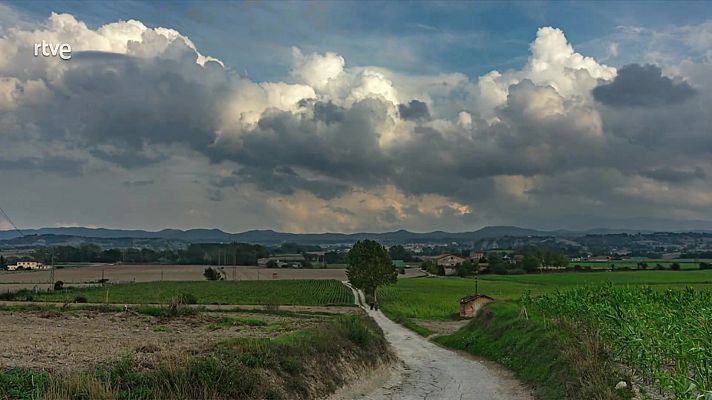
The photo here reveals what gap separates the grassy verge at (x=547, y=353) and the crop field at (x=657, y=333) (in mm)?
780

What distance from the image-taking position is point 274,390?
744 inches

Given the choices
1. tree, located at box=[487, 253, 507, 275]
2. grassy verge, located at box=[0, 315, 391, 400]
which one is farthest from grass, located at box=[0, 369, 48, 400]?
tree, located at box=[487, 253, 507, 275]

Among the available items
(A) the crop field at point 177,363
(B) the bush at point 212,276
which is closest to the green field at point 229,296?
(B) the bush at point 212,276

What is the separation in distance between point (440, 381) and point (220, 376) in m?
13.1

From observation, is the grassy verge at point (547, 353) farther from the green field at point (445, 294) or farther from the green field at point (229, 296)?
the green field at point (229, 296)

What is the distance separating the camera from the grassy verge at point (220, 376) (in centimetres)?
1534

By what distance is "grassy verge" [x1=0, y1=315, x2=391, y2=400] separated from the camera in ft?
50.3

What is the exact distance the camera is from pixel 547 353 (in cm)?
2720

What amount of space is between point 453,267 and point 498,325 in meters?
132

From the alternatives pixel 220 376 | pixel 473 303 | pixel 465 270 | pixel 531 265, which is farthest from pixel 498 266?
pixel 220 376

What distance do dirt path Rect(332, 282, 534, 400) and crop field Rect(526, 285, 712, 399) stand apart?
4.41 meters

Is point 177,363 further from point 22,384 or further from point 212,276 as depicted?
point 212,276

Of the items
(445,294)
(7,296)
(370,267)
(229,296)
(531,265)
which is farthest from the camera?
(531,265)

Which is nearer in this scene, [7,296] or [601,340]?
[601,340]
